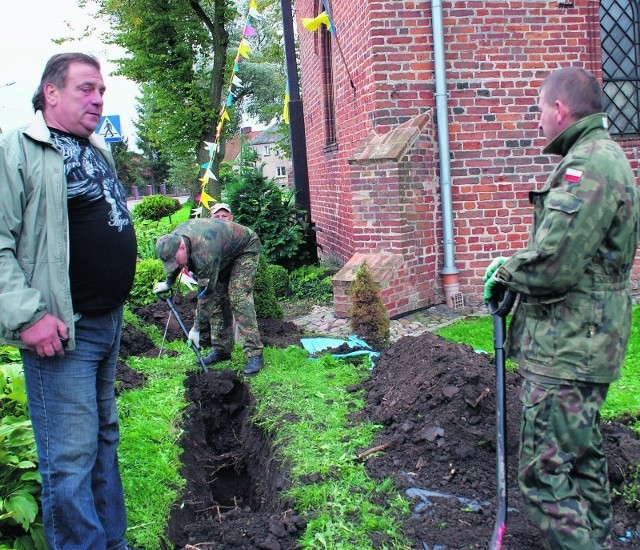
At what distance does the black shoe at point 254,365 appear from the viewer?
6125mm

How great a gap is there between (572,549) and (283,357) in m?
4.21

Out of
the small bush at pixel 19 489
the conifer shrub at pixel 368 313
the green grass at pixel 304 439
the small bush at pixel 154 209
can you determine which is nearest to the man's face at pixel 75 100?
the small bush at pixel 19 489

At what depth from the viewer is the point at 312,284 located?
33.4 ft

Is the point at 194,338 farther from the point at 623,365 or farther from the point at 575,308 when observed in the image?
the point at 575,308

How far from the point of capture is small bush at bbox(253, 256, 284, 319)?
7863 millimetres

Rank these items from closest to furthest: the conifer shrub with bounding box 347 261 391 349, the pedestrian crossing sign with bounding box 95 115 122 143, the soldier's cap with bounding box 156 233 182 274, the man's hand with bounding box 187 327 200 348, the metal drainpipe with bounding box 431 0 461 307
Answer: the soldier's cap with bounding box 156 233 182 274 → the man's hand with bounding box 187 327 200 348 → the conifer shrub with bounding box 347 261 391 349 → the metal drainpipe with bounding box 431 0 461 307 → the pedestrian crossing sign with bounding box 95 115 122 143

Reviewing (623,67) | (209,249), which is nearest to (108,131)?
(209,249)

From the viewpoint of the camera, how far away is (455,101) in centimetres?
794

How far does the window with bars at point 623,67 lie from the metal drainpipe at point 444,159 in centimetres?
232

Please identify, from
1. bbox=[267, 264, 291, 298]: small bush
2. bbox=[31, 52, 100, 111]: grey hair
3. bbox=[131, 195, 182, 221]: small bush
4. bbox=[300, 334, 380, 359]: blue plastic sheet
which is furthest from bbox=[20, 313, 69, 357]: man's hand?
bbox=[131, 195, 182, 221]: small bush

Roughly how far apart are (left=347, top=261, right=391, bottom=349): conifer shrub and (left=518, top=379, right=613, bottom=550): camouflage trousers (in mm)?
3922

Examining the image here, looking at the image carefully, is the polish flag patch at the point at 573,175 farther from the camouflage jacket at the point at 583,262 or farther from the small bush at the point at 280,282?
the small bush at the point at 280,282

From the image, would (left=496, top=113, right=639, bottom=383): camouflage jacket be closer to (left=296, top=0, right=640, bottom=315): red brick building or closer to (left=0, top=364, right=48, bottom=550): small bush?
(left=0, top=364, right=48, bottom=550): small bush

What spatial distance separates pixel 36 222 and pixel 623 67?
8.17 meters
